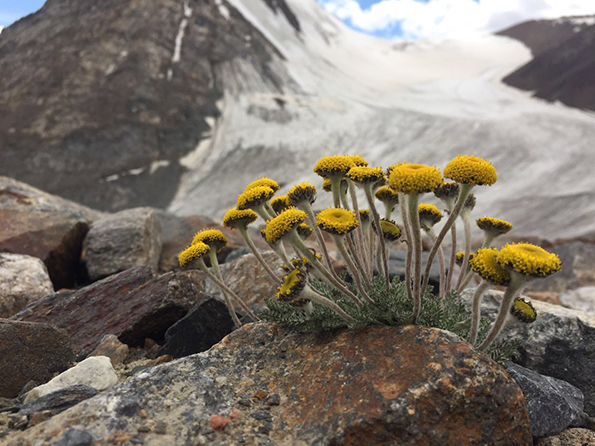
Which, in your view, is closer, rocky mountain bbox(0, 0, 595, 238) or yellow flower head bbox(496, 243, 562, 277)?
yellow flower head bbox(496, 243, 562, 277)

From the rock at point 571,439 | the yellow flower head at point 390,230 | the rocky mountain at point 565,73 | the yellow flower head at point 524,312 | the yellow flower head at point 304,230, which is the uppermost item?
the yellow flower head at point 304,230

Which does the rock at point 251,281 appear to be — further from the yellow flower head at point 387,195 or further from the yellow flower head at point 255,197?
the yellow flower head at point 255,197

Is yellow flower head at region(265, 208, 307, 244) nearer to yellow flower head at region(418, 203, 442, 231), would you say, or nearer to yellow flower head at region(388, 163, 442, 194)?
yellow flower head at region(388, 163, 442, 194)

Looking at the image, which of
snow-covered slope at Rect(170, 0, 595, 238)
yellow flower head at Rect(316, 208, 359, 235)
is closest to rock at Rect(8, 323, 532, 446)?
yellow flower head at Rect(316, 208, 359, 235)

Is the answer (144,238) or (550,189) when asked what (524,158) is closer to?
(550,189)

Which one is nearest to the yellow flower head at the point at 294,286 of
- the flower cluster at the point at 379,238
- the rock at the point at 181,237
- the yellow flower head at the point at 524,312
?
the flower cluster at the point at 379,238

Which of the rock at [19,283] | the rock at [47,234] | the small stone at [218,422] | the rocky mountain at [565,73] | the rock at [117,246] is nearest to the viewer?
the small stone at [218,422]

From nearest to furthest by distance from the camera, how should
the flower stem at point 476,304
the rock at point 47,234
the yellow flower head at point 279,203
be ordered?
1. the flower stem at point 476,304
2. the yellow flower head at point 279,203
3. the rock at point 47,234
